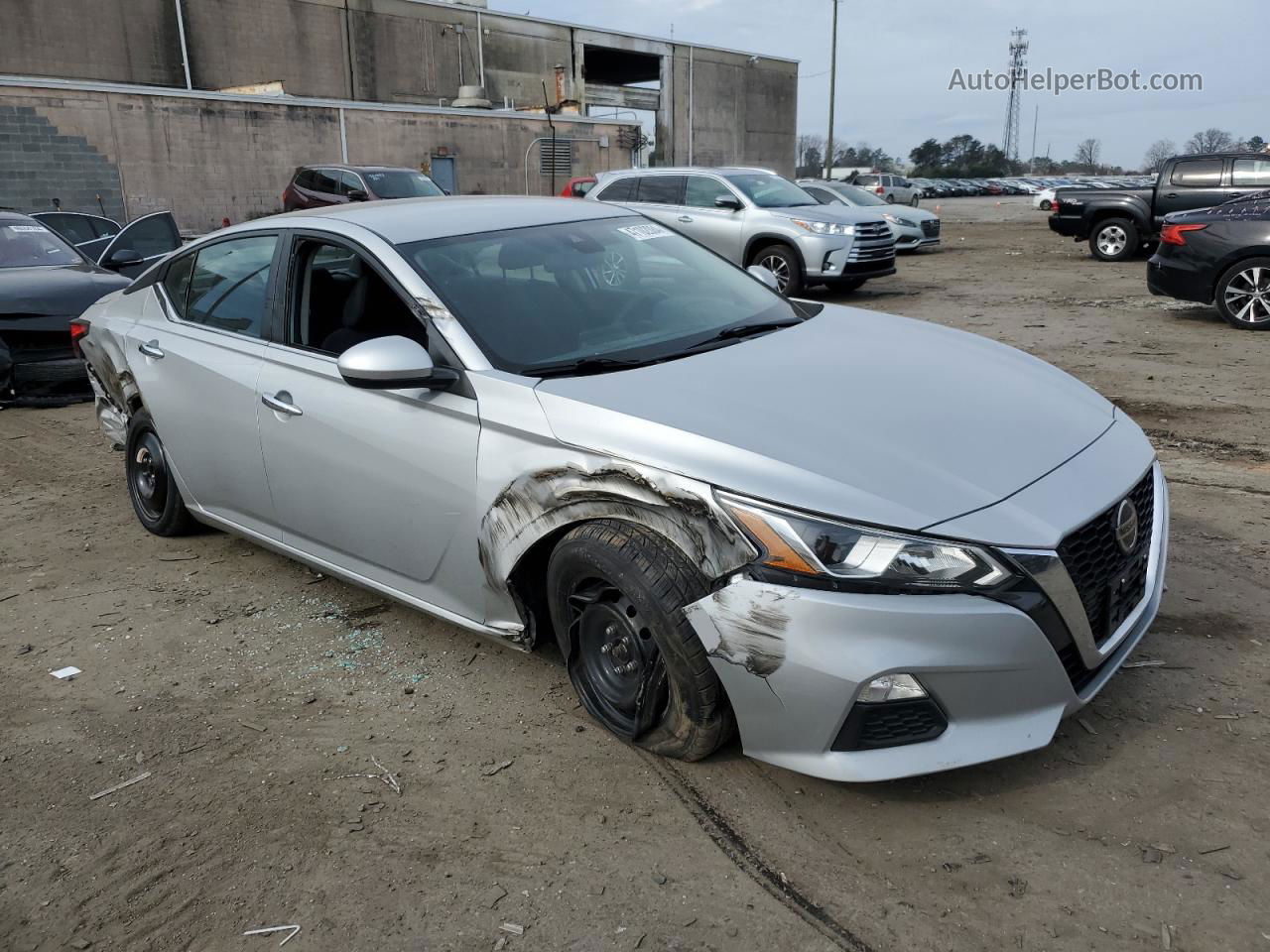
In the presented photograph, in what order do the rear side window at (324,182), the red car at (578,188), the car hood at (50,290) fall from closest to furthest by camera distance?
the car hood at (50,290), the red car at (578,188), the rear side window at (324,182)

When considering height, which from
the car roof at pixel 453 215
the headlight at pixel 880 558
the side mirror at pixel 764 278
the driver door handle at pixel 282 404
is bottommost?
the headlight at pixel 880 558

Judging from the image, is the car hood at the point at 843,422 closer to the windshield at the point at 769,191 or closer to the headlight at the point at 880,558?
the headlight at the point at 880,558

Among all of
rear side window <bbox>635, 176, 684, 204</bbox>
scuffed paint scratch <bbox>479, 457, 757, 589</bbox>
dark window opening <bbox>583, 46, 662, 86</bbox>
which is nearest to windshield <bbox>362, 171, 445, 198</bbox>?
rear side window <bbox>635, 176, 684, 204</bbox>

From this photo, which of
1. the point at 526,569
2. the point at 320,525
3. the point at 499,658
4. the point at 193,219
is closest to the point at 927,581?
the point at 526,569

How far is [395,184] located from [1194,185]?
12878 mm

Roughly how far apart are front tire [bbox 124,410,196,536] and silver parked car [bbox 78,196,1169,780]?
0.33 meters

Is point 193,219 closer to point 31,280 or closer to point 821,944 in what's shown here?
point 31,280

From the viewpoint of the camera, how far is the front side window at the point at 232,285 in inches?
170

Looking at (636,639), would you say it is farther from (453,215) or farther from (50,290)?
(50,290)

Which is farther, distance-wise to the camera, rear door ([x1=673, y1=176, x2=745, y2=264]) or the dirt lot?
rear door ([x1=673, y1=176, x2=745, y2=264])

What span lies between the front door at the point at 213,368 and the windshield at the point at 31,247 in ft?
17.1

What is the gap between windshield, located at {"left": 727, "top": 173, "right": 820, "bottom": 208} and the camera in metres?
14.2

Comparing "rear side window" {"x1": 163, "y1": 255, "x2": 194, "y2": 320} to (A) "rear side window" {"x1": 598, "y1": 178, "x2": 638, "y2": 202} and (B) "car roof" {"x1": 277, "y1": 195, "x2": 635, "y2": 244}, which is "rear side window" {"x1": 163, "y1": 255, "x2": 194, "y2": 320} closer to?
(B) "car roof" {"x1": 277, "y1": 195, "x2": 635, "y2": 244}

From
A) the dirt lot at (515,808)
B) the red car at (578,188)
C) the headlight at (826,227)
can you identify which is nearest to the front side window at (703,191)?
the headlight at (826,227)
